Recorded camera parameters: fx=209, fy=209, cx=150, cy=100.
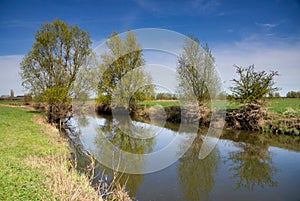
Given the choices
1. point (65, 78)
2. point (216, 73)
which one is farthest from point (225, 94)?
point (65, 78)

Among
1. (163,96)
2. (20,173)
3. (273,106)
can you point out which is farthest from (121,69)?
(20,173)

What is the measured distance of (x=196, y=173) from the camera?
7152 millimetres

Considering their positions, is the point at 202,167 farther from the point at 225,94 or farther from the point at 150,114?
the point at 150,114

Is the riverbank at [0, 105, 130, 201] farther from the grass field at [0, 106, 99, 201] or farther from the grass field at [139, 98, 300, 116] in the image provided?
the grass field at [139, 98, 300, 116]

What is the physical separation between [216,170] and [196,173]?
0.86 m

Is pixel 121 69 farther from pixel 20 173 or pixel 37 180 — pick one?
pixel 37 180

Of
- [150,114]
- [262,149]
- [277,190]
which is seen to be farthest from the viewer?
[150,114]

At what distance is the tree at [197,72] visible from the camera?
17.2m

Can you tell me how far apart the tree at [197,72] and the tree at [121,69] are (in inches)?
185

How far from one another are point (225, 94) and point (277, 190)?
1107 centimetres

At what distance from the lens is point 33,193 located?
158 inches

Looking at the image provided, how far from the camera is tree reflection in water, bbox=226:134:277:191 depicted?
648cm

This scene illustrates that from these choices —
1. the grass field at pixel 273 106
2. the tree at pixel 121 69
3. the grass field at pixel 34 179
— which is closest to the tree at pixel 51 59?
the tree at pixel 121 69

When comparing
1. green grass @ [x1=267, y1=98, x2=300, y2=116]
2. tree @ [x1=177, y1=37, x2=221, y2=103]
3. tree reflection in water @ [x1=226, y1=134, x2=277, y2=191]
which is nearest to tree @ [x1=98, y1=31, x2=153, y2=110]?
tree @ [x1=177, y1=37, x2=221, y2=103]
